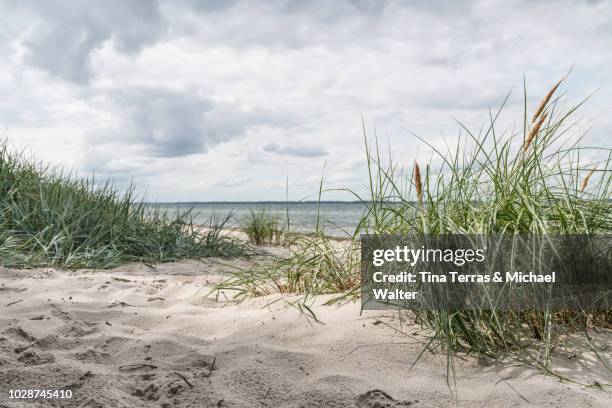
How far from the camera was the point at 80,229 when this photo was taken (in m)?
4.76

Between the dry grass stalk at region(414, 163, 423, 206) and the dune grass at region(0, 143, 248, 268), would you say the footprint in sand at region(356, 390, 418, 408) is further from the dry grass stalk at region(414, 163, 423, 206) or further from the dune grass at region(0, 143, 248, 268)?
the dune grass at region(0, 143, 248, 268)

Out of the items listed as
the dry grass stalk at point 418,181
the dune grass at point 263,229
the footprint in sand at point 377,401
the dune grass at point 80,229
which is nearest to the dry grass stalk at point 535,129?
the dry grass stalk at point 418,181

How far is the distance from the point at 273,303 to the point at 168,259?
237cm

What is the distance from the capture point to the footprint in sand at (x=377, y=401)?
5.49 feet

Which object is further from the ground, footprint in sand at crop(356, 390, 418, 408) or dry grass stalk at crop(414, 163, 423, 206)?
dry grass stalk at crop(414, 163, 423, 206)

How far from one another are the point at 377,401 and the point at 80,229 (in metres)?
3.83

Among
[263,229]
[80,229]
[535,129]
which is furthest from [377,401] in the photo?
[263,229]

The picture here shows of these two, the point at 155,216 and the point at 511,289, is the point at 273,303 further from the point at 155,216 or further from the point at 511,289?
the point at 155,216

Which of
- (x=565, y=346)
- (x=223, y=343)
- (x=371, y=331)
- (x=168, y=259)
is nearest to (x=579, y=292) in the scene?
(x=565, y=346)

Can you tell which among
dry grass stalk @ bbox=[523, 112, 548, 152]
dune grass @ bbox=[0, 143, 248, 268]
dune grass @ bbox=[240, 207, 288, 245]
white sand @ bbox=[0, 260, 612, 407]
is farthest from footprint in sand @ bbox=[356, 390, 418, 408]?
dune grass @ bbox=[240, 207, 288, 245]

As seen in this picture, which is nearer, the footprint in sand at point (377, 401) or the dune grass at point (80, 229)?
the footprint in sand at point (377, 401)

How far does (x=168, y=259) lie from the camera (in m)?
4.72

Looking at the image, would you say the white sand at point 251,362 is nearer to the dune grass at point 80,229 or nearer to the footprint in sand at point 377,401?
the footprint in sand at point 377,401

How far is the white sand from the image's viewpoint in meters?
1.72
